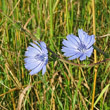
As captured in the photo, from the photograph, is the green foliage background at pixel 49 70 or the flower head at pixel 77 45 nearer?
the flower head at pixel 77 45

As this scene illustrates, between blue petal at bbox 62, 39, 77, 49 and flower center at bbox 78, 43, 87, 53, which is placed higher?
blue petal at bbox 62, 39, 77, 49

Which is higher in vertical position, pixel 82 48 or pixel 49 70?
pixel 82 48

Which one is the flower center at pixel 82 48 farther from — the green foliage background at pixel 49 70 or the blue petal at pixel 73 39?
the green foliage background at pixel 49 70

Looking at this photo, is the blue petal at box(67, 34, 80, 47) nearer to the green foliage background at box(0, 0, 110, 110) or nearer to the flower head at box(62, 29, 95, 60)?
the flower head at box(62, 29, 95, 60)

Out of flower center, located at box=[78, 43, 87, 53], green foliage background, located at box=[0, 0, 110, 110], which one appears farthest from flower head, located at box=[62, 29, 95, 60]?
green foliage background, located at box=[0, 0, 110, 110]

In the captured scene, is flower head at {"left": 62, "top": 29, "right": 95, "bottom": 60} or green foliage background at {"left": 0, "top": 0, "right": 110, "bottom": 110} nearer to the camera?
flower head at {"left": 62, "top": 29, "right": 95, "bottom": 60}

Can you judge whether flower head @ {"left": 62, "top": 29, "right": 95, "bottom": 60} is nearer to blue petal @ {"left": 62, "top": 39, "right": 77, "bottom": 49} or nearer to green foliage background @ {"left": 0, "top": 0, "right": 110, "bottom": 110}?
blue petal @ {"left": 62, "top": 39, "right": 77, "bottom": 49}

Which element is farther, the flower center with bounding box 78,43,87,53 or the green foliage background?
the green foliage background

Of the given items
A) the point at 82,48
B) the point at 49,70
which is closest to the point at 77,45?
the point at 82,48

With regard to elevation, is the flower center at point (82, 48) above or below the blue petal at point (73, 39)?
below

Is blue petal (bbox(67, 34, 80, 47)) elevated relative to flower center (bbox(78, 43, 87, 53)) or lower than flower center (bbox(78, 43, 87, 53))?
elevated

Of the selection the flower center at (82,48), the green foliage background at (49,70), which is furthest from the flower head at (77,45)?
the green foliage background at (49,70)

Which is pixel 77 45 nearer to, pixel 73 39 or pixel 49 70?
pixel 73 39
